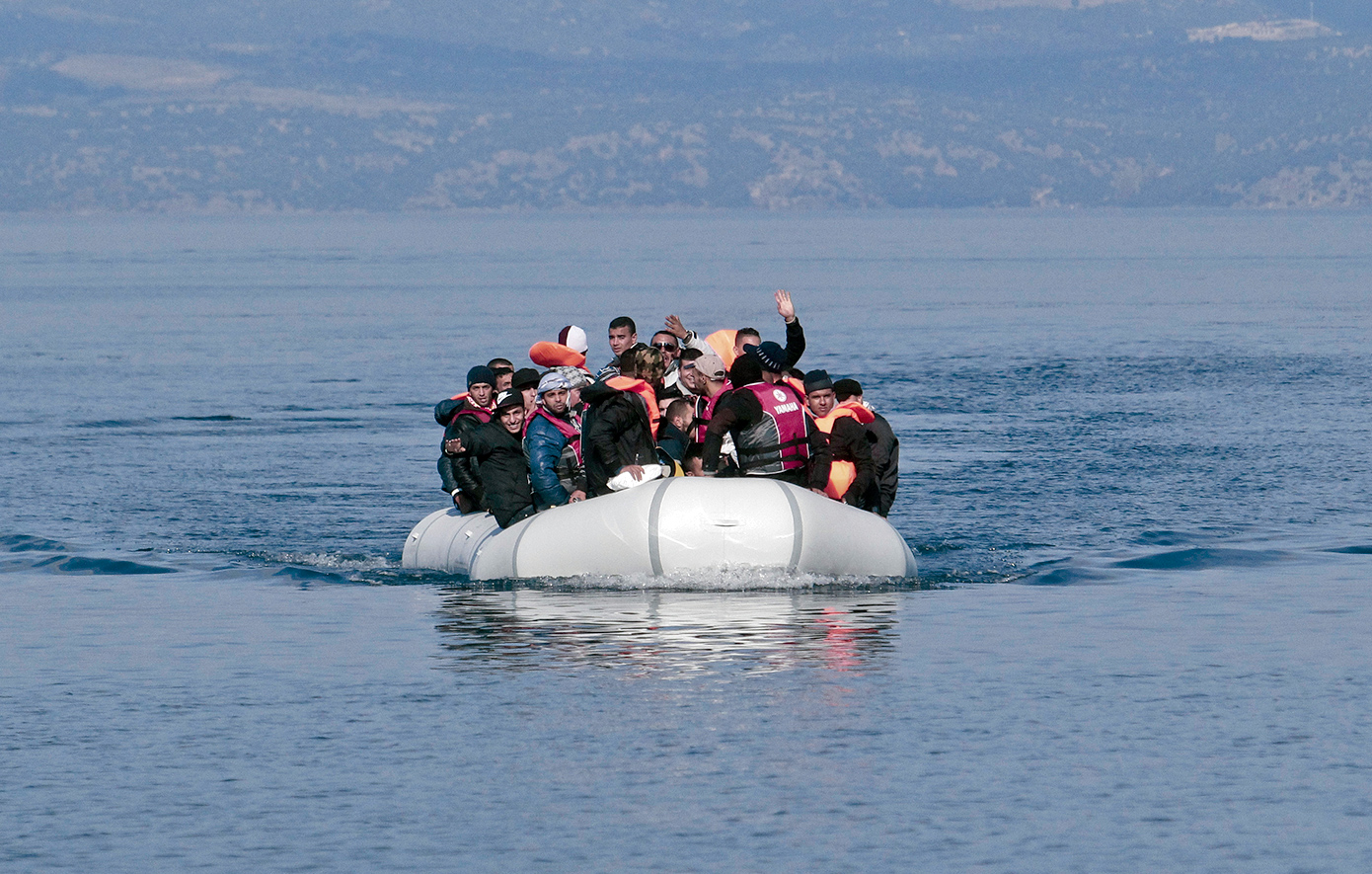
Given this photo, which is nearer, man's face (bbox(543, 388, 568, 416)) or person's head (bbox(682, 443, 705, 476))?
man's face (bbox(543, 388, 568, 416))

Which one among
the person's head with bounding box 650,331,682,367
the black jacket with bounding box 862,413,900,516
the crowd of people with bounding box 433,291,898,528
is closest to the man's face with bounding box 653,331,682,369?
the person's head with bounding box 650,331,682,367

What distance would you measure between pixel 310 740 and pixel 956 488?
1397cm

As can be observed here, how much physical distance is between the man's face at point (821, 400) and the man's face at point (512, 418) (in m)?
2.27

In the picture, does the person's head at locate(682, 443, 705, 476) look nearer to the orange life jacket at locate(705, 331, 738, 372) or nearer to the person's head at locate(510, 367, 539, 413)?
the person's head at locate(510, 367, 539, 413)

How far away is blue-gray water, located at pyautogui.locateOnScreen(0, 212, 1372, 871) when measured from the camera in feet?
35.3

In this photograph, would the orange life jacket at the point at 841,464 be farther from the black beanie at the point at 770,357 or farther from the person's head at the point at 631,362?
the person's head at the point at 631,362

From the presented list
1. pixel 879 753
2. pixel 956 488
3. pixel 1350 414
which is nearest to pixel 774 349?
pixel 879 753

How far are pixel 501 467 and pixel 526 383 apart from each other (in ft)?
2.68

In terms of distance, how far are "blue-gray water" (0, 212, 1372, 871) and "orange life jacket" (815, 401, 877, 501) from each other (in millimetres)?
801

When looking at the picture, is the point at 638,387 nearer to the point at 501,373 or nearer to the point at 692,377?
the point at 692,377

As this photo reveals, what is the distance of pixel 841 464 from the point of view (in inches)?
675

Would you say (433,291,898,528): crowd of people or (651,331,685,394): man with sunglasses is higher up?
(651,331,685,394): man with sunglasses

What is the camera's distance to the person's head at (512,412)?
56.2ft

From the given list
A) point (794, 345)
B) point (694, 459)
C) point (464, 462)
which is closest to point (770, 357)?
point (794, 345)
